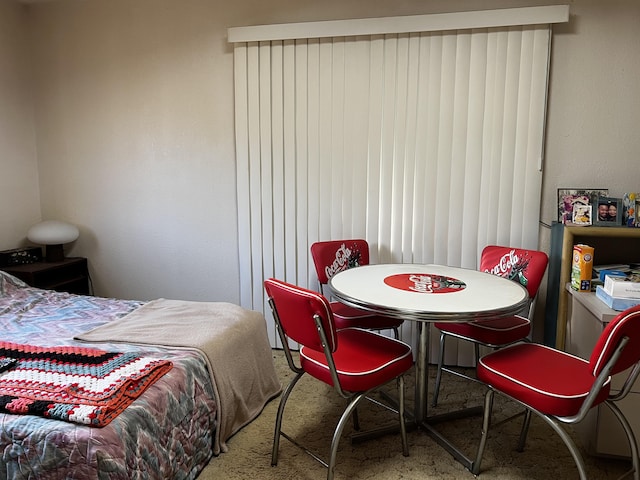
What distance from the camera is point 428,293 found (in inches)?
86.4

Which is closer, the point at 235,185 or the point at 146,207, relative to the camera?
the point at 235,185

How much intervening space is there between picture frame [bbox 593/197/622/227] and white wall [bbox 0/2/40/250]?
13.3ft

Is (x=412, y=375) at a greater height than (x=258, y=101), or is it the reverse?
(x=258, y=101)

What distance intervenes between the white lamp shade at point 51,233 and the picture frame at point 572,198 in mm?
3440

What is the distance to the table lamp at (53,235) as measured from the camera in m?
3.58

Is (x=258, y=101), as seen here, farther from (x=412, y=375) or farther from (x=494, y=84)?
(x=412, y=375)

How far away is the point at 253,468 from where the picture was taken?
2.12 meters

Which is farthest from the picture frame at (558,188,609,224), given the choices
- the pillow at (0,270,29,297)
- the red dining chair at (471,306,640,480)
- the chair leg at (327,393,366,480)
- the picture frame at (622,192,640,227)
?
the pillow at (0,270,29,297)

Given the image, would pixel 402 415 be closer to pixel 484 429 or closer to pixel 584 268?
pixel 484 429

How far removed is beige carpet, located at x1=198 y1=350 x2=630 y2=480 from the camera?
209 centimetres

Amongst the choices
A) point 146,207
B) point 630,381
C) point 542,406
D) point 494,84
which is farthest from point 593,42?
point 146,207

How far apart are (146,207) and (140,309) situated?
1284 mm

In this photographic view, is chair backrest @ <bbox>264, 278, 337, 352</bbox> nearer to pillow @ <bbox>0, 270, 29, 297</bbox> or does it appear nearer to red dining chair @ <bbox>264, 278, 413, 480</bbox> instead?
red dining chair @ <bbox>264, 278, 413, 480</bbox>

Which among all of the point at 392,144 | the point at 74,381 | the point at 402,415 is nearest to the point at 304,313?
the point at 402,415
